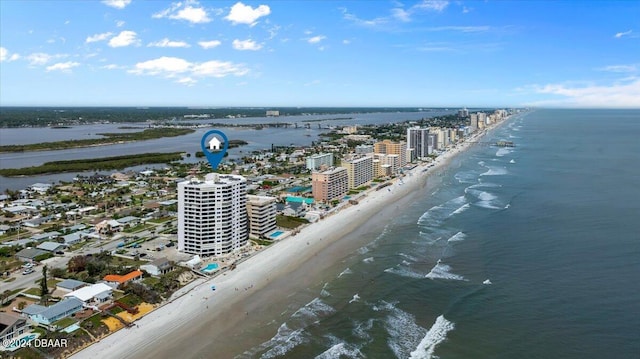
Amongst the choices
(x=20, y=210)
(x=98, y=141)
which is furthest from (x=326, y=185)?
(x=98, y=141)

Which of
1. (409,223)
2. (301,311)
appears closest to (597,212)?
(409,223)

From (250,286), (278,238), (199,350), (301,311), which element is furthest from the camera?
(278,238)

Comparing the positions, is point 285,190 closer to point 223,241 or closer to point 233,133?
point 223,241

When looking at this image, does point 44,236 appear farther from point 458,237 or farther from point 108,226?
point 458,237

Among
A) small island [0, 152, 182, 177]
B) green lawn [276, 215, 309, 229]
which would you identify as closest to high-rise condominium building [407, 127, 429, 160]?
small island [0, 152, 182, 177]

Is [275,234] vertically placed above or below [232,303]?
above

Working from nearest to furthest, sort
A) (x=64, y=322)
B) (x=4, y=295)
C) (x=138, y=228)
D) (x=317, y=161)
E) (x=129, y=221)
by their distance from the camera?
(x=64, y=322)
(x=4, y=295)
(x=138, y=228)
(x=129, y=221)
(x=317, y=161)

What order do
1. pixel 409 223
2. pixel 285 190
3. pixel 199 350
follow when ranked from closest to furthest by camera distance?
pixel 199 350
pixel 409 223
pixel 285 190
